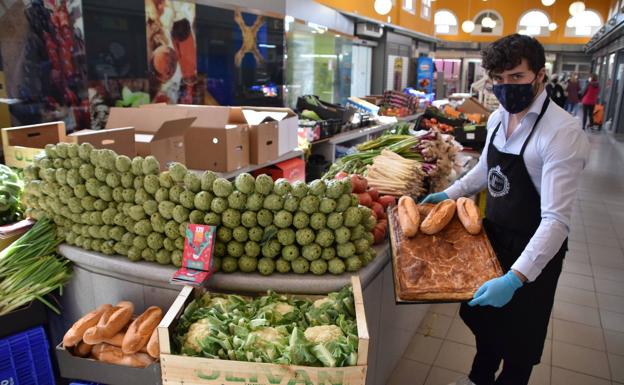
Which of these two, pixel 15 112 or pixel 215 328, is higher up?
pixel 15 112

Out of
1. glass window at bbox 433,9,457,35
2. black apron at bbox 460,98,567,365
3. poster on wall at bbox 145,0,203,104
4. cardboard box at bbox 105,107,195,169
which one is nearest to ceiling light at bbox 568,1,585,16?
glass window at bbox 433,9,457,35

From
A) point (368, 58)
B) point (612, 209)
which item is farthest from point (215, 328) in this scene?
point (368, 58)

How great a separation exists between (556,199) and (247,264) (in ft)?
4.41

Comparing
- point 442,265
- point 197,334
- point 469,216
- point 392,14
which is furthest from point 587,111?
point 197,334

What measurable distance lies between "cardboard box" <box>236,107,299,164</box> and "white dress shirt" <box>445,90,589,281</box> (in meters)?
2.59

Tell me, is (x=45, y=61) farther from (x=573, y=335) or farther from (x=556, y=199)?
(x=573, y=335)

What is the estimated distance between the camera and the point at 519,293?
7.31ft

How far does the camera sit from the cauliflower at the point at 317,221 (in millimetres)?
2033

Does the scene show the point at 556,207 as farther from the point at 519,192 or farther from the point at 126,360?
the point at 126,360

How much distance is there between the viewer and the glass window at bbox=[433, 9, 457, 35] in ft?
75.7

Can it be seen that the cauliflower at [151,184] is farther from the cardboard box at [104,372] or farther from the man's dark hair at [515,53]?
→ the man's dark hair at [515,53]

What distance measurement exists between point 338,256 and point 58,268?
1.46m

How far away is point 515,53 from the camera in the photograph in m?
2.02

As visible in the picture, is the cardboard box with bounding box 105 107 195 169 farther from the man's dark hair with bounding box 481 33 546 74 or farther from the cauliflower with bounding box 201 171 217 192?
the man's dark hair with bounding box 481 33 546 74
